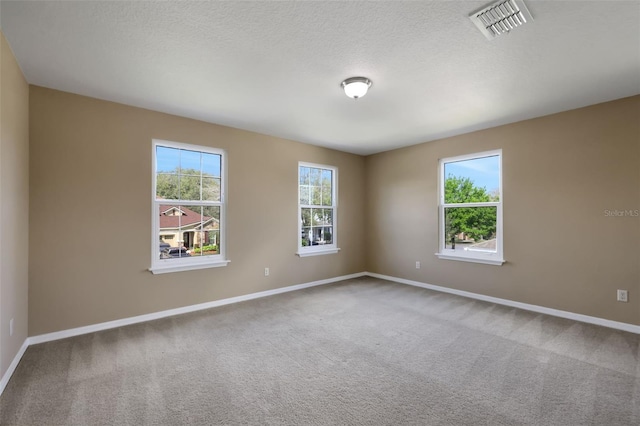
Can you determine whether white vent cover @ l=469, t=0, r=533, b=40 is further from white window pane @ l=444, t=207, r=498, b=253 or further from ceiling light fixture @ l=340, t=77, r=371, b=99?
white window pane @ l=444, t=207, r=498, b=253

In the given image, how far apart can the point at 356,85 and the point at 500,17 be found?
1192 millimetres

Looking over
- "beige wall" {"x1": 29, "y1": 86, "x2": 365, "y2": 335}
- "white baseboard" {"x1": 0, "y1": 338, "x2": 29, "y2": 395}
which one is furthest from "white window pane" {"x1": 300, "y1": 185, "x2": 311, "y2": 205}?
"white baseboard" {"x1": 0, "y1": 338, "x2": 29, "y2": 395}

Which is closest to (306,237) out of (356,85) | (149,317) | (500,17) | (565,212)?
(149,317)

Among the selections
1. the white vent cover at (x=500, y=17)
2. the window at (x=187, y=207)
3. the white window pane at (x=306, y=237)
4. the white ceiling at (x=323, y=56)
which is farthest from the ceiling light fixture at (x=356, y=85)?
the white window pane at (x=306, y=237)

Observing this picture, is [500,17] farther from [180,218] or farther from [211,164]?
[180,218]

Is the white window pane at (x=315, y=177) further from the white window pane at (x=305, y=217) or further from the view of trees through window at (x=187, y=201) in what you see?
the view of trees through window at (x=187, y=201)

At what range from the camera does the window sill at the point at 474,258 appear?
4.25 metres

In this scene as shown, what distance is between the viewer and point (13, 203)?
2.47 metres

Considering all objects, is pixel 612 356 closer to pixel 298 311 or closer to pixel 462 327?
pixel 462 327

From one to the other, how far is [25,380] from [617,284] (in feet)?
18.6

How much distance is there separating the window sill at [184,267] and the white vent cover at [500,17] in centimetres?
379

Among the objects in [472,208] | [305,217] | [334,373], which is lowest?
[334,373]

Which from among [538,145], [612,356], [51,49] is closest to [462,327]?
[612,356]

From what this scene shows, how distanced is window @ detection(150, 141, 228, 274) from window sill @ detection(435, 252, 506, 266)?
135 inches
